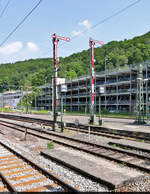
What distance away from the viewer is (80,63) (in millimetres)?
137250

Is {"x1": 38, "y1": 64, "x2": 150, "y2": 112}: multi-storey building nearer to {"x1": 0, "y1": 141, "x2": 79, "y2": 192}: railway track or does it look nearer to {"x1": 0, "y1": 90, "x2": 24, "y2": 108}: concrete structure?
{"x1": 0, "y1": 141, "x2": 79, "y2": 192}: railway track

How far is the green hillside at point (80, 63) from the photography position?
110 meters

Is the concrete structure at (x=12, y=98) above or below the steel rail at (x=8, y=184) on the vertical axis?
above

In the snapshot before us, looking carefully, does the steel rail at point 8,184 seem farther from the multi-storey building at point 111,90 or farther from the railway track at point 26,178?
the multi-storey building at point 111,90

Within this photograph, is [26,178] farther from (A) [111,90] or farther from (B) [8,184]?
(A) [111,90]

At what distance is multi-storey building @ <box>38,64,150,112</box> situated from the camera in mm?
54594

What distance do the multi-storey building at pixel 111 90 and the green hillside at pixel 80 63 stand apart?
13576 mm

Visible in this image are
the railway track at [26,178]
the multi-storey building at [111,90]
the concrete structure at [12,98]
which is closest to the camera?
the railway track at [26,178]

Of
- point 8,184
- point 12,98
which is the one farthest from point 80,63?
point 8,184

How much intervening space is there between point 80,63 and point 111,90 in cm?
7867

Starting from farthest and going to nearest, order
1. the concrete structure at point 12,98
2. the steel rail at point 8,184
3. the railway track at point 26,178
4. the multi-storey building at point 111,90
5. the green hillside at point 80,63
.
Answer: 1. the concrete structure at point 12,98
2. the green hillside at point 80,63
3. the multi-storey building at point 111,90
4. the railway track at point 26,178
5. the steel rail at point 8,184


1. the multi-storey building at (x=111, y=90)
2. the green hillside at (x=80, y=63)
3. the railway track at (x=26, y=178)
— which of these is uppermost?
the green hillside at (x=80, y=63)

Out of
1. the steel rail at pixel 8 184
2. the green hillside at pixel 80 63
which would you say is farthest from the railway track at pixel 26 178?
the green hillside at pixel 80 63

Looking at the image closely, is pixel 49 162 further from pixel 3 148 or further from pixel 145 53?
pixel 145 53
